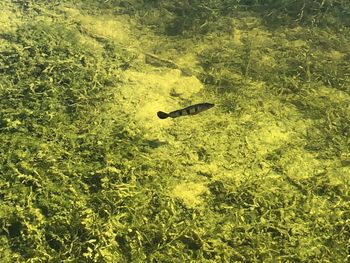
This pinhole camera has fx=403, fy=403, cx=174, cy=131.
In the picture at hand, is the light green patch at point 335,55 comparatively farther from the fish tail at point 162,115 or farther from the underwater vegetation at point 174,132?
the fish tail at point 162,115

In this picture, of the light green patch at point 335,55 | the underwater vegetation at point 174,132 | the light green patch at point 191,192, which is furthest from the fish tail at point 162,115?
the light green patch at point 335,55

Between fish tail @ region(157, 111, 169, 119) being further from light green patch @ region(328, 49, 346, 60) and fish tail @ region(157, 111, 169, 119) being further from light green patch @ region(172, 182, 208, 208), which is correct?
light green patch @ region(328, 49, 346, 60)

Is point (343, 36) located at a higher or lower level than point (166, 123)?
higher

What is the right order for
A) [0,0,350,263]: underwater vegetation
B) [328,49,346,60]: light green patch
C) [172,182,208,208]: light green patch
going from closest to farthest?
[0,0,350,263]: underwater vegetation
[172,182,208,208]: light green patch
[328,49,346,60]: light green patch

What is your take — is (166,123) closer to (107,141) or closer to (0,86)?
(107,141)

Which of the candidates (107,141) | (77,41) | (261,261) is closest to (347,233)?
(261,261)

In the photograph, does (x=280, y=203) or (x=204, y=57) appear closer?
(x=280, y=203)

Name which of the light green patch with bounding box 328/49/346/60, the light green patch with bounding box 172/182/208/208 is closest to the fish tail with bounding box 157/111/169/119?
the light green patch with bounding box 172/182/208/208

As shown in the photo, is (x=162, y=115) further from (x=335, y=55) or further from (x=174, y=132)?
(x=335, y=55)
